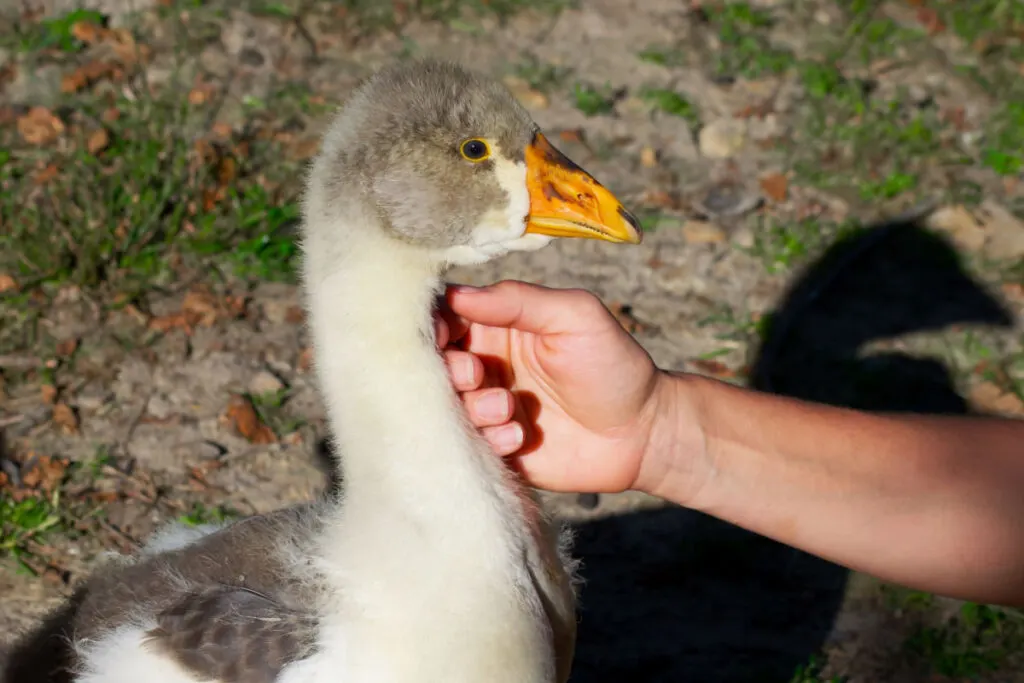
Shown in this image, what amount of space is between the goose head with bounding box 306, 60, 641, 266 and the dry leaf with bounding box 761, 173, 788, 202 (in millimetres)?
3689

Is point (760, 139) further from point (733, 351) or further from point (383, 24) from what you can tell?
point (383, 24)

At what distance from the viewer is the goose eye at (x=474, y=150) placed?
119 inches

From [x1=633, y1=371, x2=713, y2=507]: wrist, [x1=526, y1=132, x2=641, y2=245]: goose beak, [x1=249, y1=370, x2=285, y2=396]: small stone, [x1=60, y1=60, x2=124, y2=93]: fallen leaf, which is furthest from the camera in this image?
[x1=60, y1=60, x2=124, y2=93]: fallen leaf

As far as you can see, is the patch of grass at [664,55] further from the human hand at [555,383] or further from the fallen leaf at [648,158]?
the human hand at [555,383]

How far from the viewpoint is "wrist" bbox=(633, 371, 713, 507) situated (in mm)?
3557

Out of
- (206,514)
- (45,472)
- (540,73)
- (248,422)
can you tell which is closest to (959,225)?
(540,73)

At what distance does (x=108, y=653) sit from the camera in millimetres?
3010

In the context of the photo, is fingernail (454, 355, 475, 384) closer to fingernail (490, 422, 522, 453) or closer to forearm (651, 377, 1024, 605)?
fingernail (490, 422, 522, 453)

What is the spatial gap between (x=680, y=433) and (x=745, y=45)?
4725mm

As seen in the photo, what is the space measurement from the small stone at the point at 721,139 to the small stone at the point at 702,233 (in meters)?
0.70

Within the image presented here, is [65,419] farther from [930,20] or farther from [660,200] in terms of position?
[930,20]

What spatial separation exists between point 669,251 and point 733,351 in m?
0.78

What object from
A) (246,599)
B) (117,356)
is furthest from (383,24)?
(246,599)

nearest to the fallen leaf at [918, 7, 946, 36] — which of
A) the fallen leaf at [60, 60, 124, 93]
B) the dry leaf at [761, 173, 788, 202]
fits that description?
the dry leaf at [761, 173, 788, 202]
